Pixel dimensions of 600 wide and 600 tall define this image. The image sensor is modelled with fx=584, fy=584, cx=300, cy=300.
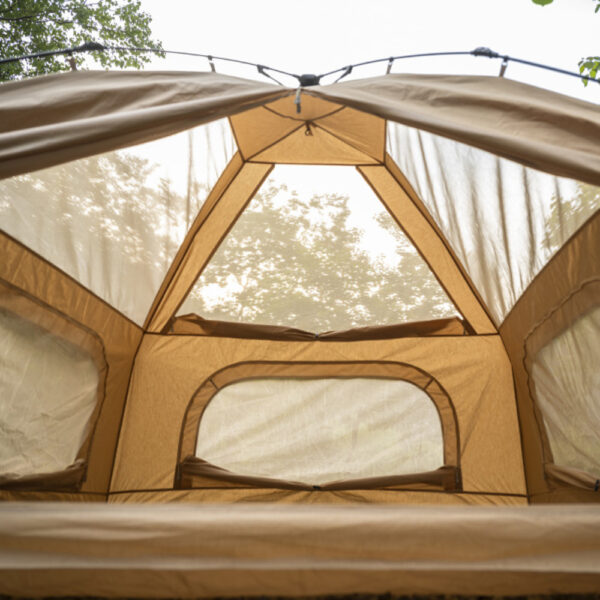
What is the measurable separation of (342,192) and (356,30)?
38.7 ft

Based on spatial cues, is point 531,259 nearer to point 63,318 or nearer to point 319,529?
point 319,529

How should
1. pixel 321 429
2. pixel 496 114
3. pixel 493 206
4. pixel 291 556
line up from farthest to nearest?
pixel 321 429, pixel 493 206, pixel 496 114, pixel 291 556

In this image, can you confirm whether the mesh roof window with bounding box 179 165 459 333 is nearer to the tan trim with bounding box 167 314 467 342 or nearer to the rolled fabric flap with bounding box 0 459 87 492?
the tan trim with bounding box 167 314 467 342

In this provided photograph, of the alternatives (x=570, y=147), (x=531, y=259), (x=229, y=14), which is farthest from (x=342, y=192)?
(x=229, y=14)

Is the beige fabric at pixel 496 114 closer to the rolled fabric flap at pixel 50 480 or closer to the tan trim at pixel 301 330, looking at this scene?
the tan trim at pixel 301 330

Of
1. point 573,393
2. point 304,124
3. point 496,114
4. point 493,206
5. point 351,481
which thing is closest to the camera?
point 496,114

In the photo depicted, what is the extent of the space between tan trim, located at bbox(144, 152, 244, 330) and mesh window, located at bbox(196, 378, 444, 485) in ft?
2.16

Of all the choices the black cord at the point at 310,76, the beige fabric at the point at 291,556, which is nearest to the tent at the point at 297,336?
the beige fabric at the point at 291,556

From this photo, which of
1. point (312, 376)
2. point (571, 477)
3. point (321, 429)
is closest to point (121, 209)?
point (312, 376)

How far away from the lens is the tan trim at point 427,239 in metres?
3.11

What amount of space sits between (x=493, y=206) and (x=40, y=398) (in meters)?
2.09

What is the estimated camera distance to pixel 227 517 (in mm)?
1318

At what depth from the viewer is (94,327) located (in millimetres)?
2820

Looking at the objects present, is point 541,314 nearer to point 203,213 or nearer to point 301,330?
point 301,330
